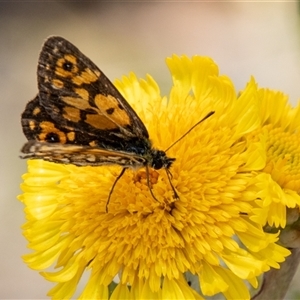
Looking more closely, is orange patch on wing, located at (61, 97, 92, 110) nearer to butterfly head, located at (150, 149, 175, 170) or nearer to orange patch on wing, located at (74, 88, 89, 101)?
orange patch on wing, located at (74, 88, 89, 101)

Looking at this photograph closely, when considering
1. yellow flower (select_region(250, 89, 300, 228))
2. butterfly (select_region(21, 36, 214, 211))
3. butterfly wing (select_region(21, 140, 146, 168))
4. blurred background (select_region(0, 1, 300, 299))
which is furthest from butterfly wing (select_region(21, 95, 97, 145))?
blurred background (select_region(0, 1, 300, 299))

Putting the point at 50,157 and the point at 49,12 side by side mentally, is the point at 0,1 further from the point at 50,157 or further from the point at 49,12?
the point at 50,157

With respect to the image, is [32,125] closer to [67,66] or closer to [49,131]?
[49,131]

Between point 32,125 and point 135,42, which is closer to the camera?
point 32,125

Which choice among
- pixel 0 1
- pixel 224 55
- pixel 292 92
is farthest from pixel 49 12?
pixel 292 92

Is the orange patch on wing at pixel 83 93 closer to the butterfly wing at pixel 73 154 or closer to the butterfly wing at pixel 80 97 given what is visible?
the butterfly wing at pixel 80 97

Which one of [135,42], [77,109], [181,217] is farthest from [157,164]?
[135,42]

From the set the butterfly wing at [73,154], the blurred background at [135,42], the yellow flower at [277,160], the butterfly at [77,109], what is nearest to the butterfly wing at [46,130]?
the butterfly at [77,109]
